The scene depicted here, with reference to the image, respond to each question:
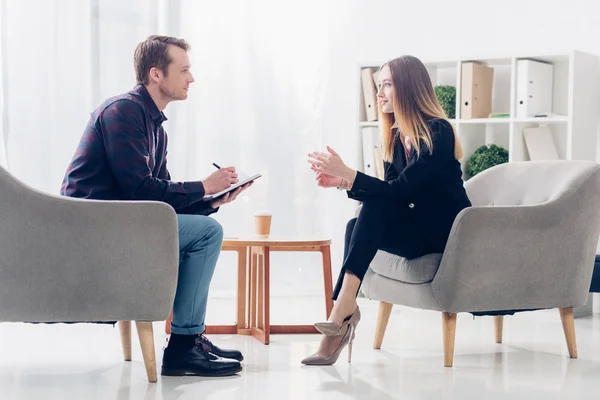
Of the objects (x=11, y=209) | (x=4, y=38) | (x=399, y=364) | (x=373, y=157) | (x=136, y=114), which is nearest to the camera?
(x=11, y=209)

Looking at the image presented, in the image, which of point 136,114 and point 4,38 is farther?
point 4,38

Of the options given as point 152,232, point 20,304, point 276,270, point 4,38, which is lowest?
point 276,270

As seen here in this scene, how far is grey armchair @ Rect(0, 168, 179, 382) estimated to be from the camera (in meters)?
2.58

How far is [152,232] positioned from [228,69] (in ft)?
9.01

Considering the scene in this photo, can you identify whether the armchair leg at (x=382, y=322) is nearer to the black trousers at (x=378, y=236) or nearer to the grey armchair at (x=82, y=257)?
the black trousers at (x=378, y=236)

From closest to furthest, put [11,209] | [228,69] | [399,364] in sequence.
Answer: [11,209] → [399,364] → [228,69]

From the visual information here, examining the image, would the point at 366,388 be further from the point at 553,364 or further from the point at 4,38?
the point at 4,38

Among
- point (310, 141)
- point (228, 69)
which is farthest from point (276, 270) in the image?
point (228, 69)

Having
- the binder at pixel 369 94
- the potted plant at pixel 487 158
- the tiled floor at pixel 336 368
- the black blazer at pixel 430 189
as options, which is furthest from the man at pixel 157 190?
the binder at pixel 369 94

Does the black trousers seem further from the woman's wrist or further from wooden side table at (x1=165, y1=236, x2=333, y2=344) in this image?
wooden side table at (x1=165, y1=236, x2=333, y2=344)

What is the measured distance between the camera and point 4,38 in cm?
431

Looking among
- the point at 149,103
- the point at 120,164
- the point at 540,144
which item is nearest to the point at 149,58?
the point at 149,103

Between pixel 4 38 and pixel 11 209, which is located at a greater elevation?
pixel 4 38

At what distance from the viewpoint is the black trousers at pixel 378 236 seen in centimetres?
294
